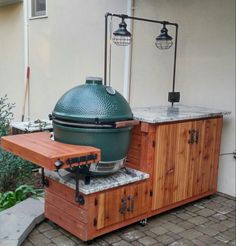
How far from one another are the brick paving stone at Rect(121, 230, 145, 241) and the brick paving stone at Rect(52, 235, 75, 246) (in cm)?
47

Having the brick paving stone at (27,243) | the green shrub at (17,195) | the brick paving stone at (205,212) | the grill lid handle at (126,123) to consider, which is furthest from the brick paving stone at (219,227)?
the green shrub at (17,195)

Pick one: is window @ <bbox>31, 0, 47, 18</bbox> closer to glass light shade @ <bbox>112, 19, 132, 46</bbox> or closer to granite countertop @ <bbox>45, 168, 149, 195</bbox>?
glass light shade @ <bbox>112, 19, 132, 46</bbox>

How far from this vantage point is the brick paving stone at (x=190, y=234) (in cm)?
331

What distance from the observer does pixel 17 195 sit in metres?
3.86

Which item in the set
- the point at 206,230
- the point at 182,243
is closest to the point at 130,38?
the point at 206,230

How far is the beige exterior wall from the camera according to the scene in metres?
4.34

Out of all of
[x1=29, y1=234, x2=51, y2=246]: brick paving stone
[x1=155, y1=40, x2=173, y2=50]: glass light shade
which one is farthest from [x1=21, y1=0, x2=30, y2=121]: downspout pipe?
[x1=29, y1=234, x2=51, y2=246]: brick paving stone

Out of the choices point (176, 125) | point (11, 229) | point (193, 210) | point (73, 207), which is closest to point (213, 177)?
point (193, 210)

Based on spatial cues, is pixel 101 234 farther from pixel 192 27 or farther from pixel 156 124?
pixel 192 27

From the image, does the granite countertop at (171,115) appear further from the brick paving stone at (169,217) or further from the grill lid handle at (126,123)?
the brick paving stone at (169,217)

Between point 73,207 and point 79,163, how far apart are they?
53cm

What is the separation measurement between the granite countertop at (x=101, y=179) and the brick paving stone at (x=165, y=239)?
0.54m

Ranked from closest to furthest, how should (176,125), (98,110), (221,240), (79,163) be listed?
(79,163) < (98,110) < (221,240) < (176,125)

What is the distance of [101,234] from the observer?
3.14 metres
